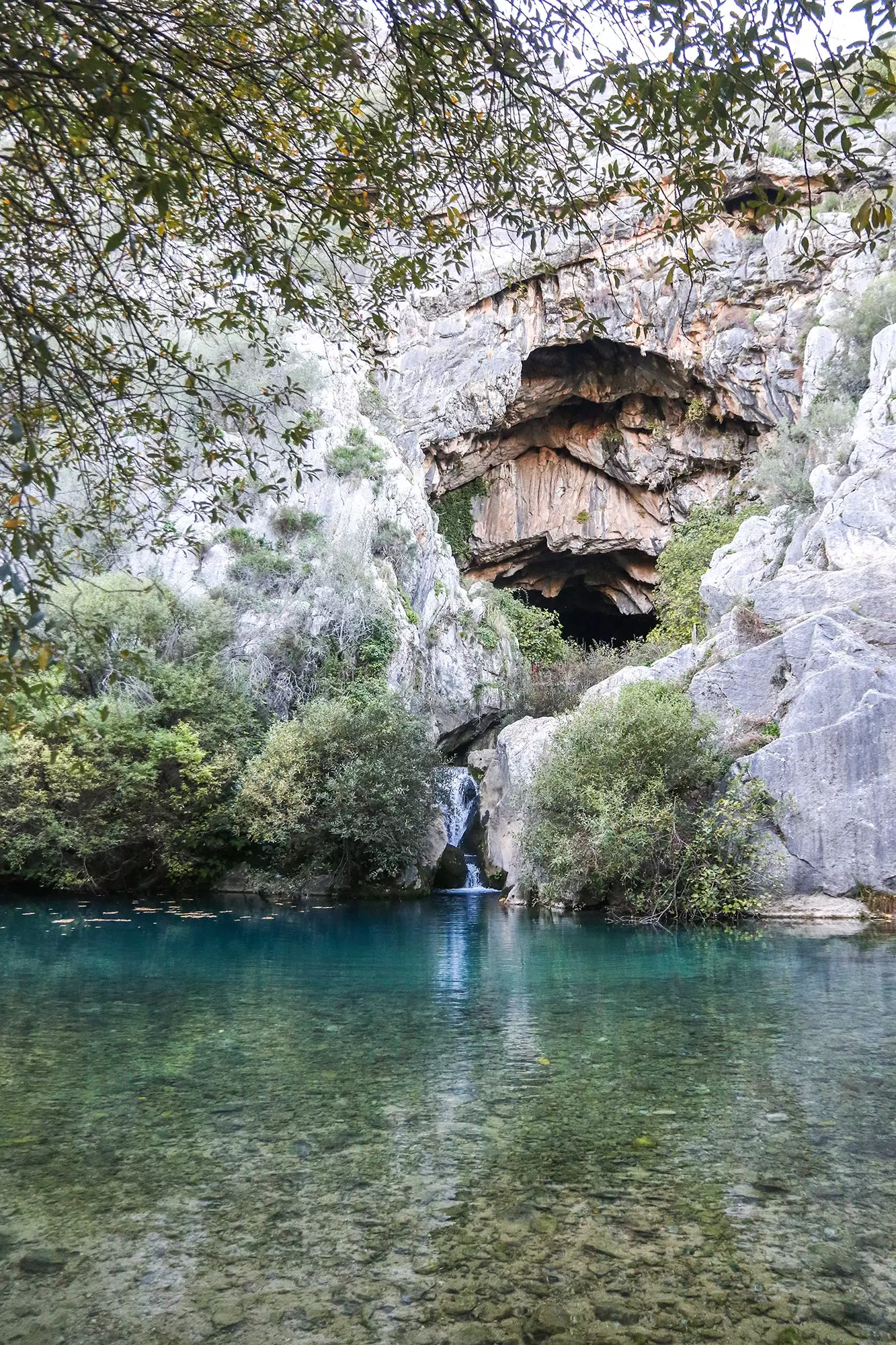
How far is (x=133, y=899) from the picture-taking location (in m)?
21.3

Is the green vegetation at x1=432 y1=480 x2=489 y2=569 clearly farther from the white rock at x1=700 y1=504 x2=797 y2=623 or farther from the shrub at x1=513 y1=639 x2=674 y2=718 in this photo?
the white rock at x1=700 y1=504 x2=797 y2=623

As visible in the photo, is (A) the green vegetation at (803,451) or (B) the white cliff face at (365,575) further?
(B) the white cliff face at (365,575)

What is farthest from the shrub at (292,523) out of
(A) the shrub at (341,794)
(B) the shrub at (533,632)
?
(B) the shrub at (533,632)

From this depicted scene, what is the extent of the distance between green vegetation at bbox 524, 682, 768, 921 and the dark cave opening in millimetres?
21886

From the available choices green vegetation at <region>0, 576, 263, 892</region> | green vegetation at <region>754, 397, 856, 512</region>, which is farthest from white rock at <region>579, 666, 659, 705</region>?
green vegetation at <region>0, 576, 263, 892</region>

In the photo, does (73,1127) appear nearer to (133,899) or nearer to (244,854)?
(133,899)

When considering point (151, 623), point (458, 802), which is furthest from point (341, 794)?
point (151, 623)

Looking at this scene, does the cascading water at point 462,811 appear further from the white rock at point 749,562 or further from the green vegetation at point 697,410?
the green vegetation at point 697,410

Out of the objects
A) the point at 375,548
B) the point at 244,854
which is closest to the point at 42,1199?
the point at 244,854

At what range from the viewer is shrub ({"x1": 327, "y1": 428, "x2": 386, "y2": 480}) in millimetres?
30188

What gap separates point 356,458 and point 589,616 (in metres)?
18.5

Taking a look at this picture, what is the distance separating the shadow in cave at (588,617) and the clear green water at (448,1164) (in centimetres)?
3271

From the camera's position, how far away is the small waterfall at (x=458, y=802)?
1031 inches

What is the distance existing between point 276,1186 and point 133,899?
18.6m
